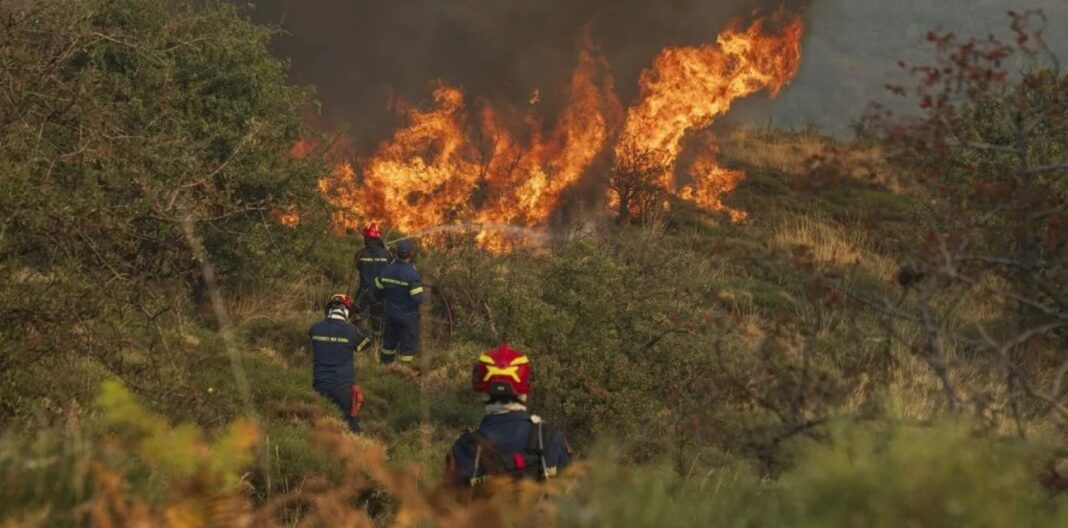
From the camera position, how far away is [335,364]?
33.8 feet

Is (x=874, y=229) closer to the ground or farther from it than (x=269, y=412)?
farther from it

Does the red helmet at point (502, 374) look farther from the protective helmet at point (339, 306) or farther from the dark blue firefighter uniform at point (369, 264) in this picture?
the dark blue firefighter uniform at point (369, 264)

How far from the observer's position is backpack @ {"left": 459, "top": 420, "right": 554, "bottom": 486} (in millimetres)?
5211

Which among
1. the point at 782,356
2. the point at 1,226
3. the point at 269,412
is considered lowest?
the point at 269,412

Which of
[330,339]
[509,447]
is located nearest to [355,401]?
[330,339]

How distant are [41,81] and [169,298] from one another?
1.72 m

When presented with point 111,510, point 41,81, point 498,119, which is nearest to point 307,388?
point 41,81

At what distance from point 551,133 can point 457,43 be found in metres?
3.49

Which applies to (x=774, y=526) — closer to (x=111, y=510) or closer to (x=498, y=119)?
(x=111, y=510)

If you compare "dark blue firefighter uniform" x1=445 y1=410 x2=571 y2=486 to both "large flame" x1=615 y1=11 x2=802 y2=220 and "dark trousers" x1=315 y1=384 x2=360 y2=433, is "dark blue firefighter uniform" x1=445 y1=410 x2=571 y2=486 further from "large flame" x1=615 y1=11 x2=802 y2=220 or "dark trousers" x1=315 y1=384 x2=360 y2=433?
"large flame" x1=615 y1=11 x2=802 y2=220

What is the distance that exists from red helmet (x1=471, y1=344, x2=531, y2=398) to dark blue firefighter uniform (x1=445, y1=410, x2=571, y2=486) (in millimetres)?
132

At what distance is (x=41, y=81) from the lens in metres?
6.94

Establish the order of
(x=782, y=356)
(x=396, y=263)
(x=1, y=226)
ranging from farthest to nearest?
(x=396, y=263), (x=1, y=226), (x=782, y=356)

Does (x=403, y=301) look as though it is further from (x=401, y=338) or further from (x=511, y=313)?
(x=511, y=313)
